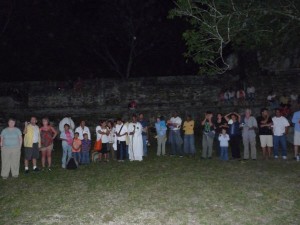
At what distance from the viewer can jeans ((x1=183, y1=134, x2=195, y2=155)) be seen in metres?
13.1

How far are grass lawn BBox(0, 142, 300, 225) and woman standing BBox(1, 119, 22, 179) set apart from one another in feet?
1.57

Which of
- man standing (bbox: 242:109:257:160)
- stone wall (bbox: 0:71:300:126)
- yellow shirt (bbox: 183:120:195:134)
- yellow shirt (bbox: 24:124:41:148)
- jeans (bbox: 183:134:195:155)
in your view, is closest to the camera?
yellow shirt (bbox: 24:124:41:148)

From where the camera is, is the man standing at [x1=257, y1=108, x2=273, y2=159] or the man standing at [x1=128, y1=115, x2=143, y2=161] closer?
the man standing at [x1=257, y1=108, x2=273, y2=159]

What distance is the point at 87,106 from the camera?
22.7m

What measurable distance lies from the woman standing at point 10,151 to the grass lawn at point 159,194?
48 centimetres

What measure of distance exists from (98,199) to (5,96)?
685 inches

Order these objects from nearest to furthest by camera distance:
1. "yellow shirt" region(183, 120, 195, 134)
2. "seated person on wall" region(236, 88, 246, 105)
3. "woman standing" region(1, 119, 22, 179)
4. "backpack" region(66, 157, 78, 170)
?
"woman standing" region(1, 119, 22, 179), "backpack" region(66, 157, 78, 170), "yellow shirt" region(183, 120, 195, 134), "seated person on wall" region(236, 88, 246, 105)

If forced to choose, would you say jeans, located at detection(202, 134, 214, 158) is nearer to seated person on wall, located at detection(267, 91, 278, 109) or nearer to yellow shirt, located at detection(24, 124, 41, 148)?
yellow shirt, located at detection(24, 124, 41, 148)

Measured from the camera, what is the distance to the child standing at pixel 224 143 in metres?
11.9

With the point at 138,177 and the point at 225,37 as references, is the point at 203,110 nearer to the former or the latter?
the point at 225,37

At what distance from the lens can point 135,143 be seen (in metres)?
12.3

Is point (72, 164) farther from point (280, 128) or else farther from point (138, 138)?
point (280, 128)

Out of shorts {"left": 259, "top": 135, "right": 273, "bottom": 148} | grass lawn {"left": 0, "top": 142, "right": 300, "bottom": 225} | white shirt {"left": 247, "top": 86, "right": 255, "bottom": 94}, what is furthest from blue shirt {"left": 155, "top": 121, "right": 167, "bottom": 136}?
white shirt {"left": 247, "top": 86, "right": 255, "bottom": 94}

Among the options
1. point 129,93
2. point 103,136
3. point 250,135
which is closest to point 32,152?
point 103,136
